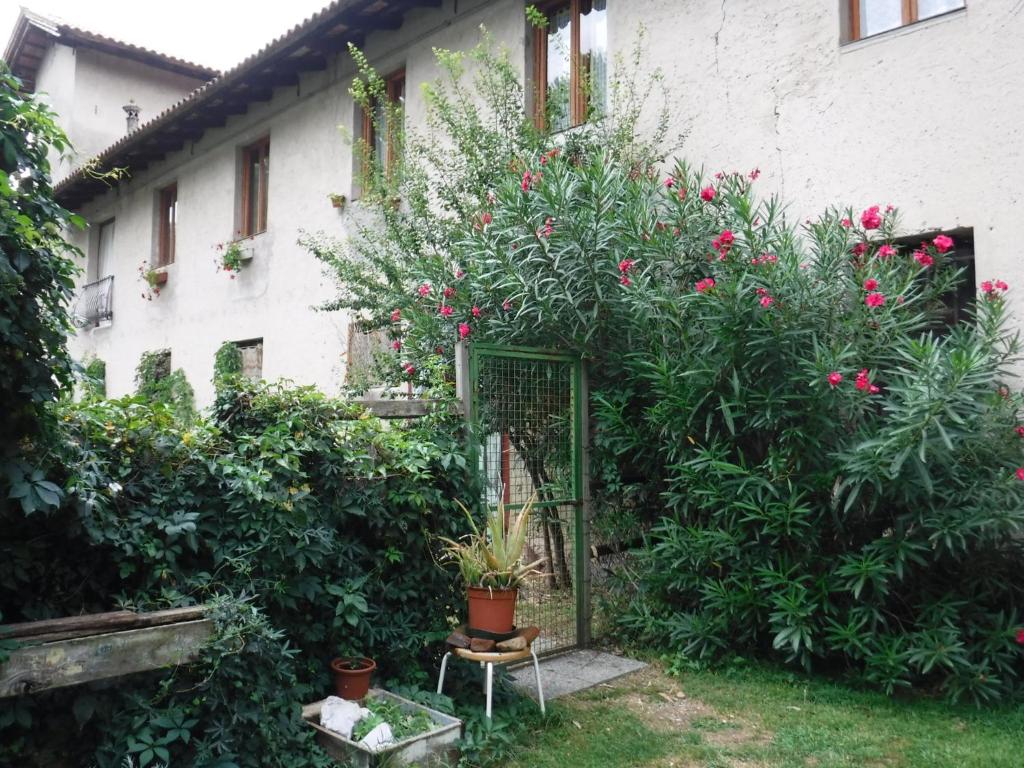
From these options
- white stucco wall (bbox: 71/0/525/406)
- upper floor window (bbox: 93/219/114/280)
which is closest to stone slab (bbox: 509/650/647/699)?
white stucco wall (bbox: 71/0/525/406)

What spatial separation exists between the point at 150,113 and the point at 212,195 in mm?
6770

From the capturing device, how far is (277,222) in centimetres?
1125

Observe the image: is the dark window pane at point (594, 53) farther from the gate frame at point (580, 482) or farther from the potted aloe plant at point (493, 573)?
the potted aloe plant at point (493, 573)

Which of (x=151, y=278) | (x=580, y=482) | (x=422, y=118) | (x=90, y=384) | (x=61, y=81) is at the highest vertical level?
(x=61, y=81)

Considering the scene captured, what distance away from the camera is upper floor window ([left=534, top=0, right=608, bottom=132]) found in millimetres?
7547

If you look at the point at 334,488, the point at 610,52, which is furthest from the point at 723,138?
the point at 334,488

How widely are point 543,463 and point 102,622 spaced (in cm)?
306

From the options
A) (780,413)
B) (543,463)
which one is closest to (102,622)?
(543,463)

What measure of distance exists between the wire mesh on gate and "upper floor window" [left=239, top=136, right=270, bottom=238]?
26.3 feet

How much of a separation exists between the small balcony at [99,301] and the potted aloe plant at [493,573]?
13.9m

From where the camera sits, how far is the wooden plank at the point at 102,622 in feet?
9.05

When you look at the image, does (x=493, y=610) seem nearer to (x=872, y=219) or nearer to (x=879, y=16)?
(x=872, y=219)

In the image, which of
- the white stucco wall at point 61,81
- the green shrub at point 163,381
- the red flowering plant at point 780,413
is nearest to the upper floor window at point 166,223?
the green shrub at point 163,381

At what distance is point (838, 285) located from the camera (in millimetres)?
4812
